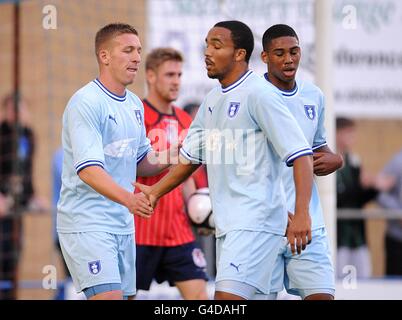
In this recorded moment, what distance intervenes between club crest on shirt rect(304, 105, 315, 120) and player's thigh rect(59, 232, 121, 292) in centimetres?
134

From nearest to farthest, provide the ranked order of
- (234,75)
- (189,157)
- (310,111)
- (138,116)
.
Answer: (234,75) → (189,157) → (310,111) → (138,116)

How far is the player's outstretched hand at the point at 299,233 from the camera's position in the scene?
248 inches

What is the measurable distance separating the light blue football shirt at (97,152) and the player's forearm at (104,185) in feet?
0.22

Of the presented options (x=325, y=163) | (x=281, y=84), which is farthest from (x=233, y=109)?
(x=325, y=163)

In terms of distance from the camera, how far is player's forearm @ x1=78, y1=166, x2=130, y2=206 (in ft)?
21.4

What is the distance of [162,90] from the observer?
8734mm

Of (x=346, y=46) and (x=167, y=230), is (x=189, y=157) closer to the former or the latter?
(x=167, y=230)

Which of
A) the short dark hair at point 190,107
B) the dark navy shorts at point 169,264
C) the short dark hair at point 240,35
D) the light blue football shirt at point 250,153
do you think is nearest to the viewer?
the light blue football shirt at point 250,153

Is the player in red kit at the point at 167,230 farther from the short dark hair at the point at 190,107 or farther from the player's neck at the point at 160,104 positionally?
the short dark hair at the point at 190,107

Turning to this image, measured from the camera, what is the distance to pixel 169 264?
875 centimetres

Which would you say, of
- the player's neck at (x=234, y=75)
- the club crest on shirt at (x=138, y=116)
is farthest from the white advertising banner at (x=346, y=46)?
the player's neck at (x=234, y=75)

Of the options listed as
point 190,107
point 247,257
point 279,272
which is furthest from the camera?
point 190,107

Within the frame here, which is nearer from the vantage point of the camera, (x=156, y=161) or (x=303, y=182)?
(x=303, y=182)

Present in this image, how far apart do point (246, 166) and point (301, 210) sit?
410 millimetres
